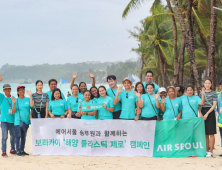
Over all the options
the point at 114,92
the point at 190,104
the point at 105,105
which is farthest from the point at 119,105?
the point at 190,104

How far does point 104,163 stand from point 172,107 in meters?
2.03

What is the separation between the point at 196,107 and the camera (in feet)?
22.7

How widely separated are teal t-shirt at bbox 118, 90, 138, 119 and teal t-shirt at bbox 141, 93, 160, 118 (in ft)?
0.69

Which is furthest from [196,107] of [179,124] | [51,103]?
[51,103]

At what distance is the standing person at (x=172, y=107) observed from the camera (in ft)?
23.0

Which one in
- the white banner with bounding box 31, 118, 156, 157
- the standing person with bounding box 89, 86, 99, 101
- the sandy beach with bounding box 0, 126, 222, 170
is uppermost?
the standing person with bounding box 89, 86, 99, 101

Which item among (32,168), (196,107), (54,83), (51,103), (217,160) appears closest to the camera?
(32,168)

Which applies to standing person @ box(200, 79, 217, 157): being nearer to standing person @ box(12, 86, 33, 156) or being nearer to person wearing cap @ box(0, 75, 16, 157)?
standing person @ box(12, 86, 33, 156)

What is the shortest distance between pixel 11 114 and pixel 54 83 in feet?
4.48

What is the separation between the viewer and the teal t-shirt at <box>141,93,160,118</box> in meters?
6.87

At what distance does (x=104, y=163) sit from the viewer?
6418 millimetres

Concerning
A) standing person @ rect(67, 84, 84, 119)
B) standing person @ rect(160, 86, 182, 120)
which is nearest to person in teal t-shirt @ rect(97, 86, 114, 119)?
standing person @ rect(67, 84, 84, 119)

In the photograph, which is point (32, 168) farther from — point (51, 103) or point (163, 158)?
point (163, 158)

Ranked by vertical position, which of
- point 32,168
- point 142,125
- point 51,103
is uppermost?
point 51,103
